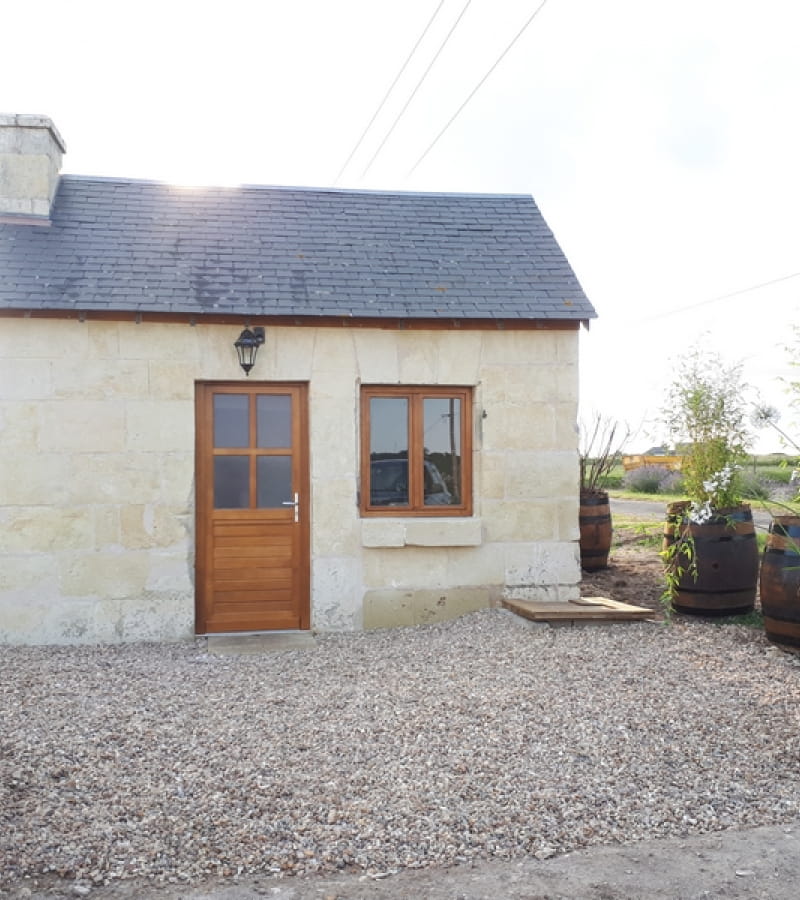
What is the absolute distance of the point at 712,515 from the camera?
24.7ft

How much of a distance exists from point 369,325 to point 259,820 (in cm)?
477

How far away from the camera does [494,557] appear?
7.77 meters

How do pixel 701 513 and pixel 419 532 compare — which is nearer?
pixel 701 513

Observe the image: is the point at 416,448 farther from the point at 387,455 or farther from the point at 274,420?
the point at 274,420

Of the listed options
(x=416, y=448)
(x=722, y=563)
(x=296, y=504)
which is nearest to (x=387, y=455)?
(x=416, y=448)

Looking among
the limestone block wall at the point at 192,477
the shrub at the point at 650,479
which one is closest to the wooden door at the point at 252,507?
the limestone block wall at the point at 192,477

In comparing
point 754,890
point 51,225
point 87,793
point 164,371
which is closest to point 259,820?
point 87,793

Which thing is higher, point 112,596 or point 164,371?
point 164,371

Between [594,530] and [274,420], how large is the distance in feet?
13.8

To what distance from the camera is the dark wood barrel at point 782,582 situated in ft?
21.0

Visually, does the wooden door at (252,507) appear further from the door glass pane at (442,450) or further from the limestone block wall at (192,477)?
the door glass pane at (442,450)

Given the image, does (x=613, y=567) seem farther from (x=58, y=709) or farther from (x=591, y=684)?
(x=58, y=709)

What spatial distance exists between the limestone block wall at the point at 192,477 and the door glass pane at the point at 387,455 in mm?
199

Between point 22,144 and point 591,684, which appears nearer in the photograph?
point 591,684
